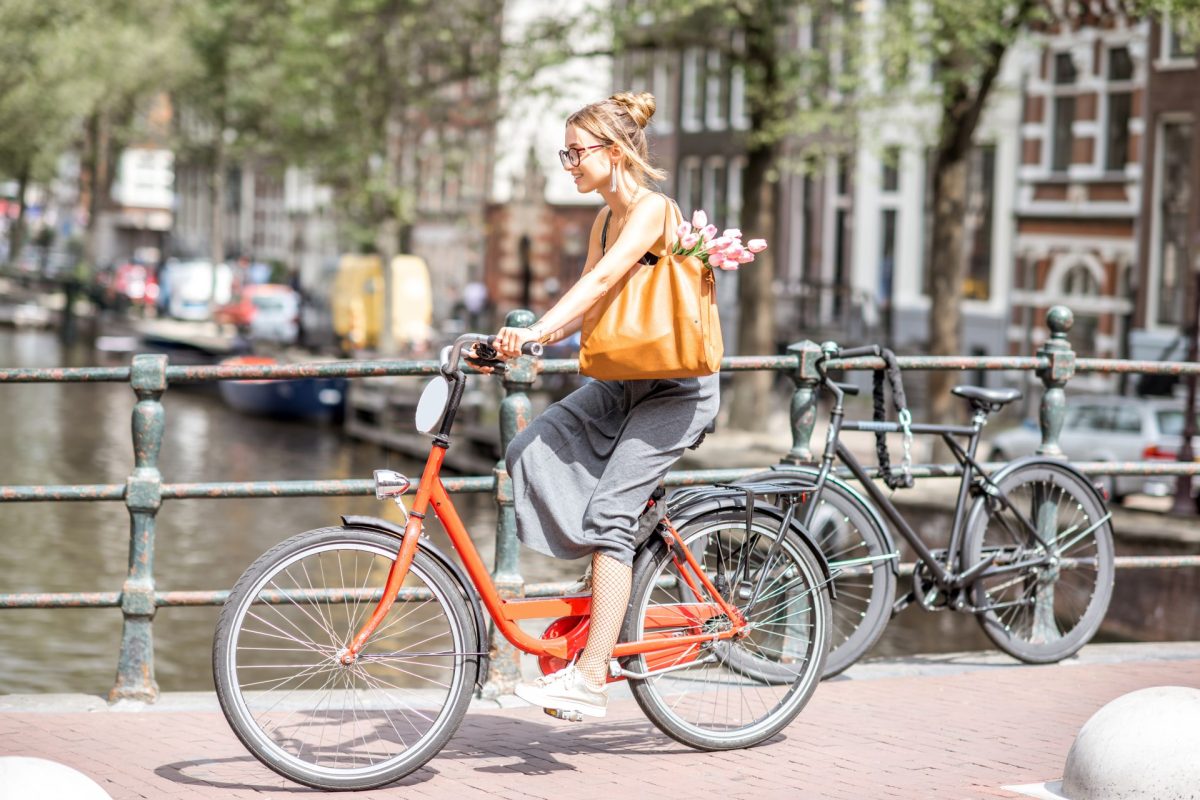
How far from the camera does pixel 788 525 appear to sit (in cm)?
561

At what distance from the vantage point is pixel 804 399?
270 inches

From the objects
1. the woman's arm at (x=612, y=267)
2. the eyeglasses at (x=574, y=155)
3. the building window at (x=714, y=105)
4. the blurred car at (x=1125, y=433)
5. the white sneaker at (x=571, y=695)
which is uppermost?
the building window at (x=714, y=105)

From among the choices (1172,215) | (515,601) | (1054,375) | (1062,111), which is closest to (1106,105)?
(1062,111)

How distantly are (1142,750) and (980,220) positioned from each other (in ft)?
99.8

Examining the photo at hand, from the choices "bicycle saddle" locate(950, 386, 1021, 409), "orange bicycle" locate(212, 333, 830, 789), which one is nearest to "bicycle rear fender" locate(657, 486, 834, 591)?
"orange bicycle" locate(212, 333, 830, 789)

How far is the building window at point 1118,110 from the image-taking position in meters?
31.0

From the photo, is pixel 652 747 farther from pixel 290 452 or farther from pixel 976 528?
pixel 290 452

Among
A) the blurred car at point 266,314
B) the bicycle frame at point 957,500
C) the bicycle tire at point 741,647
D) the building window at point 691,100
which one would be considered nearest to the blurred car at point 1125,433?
the bicycle frame at point 957,500

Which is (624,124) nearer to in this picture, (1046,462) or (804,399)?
(804,399)

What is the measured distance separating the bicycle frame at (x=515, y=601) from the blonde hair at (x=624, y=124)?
704 millimetres

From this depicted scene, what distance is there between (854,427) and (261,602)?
230 centimetres

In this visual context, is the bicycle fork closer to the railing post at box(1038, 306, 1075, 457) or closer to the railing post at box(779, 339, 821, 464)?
the railing post at box(779, 339, 821, 464)

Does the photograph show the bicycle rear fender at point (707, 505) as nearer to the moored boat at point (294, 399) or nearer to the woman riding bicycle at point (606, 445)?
the woman riding bicycle at point (606, 445)

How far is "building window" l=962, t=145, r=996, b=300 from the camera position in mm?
34156
